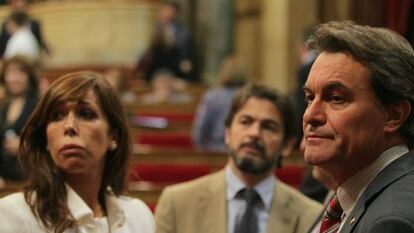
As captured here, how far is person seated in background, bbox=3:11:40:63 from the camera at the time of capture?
11.4 meters

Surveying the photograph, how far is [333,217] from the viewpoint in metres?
2.54

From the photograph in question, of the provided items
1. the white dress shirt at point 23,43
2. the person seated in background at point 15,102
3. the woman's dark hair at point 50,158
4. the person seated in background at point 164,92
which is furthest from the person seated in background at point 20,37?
the woman's dark hair at point 50,158

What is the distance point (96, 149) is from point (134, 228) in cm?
32

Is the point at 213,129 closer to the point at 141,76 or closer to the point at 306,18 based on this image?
the point at 306,18

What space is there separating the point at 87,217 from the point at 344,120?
47.0 inches

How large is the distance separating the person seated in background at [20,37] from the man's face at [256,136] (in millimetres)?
7165

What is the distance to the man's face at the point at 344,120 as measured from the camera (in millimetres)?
2363

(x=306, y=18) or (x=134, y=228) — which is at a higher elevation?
(x=134, y=228)

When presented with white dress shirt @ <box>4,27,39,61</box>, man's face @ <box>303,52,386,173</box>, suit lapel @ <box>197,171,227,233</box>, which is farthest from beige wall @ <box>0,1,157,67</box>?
man's face @ <box>303,52,386,173</box>

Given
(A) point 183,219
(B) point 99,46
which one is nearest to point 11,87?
(A) point 183,219

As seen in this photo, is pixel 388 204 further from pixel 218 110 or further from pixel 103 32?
pixel 103 32

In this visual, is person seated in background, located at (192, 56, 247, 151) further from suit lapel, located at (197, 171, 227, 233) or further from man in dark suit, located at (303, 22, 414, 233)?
man in dark suit, located at (303, 22, 414, 233)

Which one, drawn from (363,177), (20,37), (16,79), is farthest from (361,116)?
(20,37)

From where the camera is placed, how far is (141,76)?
13.8 m
